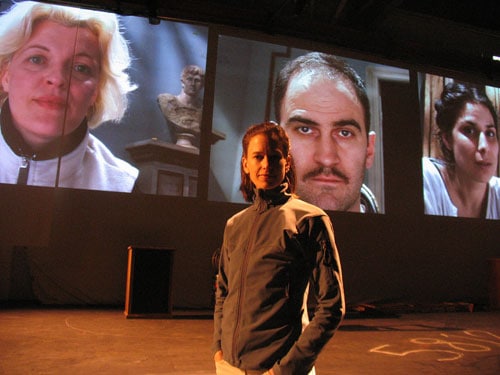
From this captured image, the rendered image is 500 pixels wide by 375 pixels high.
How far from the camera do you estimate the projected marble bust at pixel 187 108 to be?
220 inches

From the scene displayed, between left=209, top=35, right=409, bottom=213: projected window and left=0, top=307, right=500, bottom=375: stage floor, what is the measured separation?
1831 millimetres

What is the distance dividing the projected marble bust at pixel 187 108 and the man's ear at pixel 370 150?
2530 millimetres

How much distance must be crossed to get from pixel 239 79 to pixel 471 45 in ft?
15.6

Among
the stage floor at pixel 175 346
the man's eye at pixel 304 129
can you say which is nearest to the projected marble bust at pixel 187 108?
the man's eye at pixel 304 129

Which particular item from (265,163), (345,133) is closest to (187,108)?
(345,133)

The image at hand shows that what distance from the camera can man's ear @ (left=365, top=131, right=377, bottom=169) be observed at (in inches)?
255

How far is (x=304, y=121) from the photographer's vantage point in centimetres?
611

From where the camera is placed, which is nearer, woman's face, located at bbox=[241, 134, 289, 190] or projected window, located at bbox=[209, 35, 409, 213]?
woman's face, located at bbox=[241, 134, 289, 190]

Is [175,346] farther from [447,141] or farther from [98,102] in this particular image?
[447,141]

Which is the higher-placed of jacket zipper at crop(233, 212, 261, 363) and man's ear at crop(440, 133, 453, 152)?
man's ear at crop(440, 133, 453, 152)

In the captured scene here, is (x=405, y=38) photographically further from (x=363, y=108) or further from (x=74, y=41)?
(x=74, y=41)

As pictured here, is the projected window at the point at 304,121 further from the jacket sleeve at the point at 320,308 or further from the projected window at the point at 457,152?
the jacket sleeve at the point at 320,308

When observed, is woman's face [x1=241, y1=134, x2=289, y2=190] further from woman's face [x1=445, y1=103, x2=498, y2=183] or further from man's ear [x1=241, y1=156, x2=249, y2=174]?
woman's face [x1=445, y1=103, x2=498, y2=183]

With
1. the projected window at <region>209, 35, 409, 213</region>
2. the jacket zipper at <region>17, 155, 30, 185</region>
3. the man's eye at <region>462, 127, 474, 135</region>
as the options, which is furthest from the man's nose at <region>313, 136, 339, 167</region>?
the jacket zipper at <region>17, 155, 30, 185</region>
